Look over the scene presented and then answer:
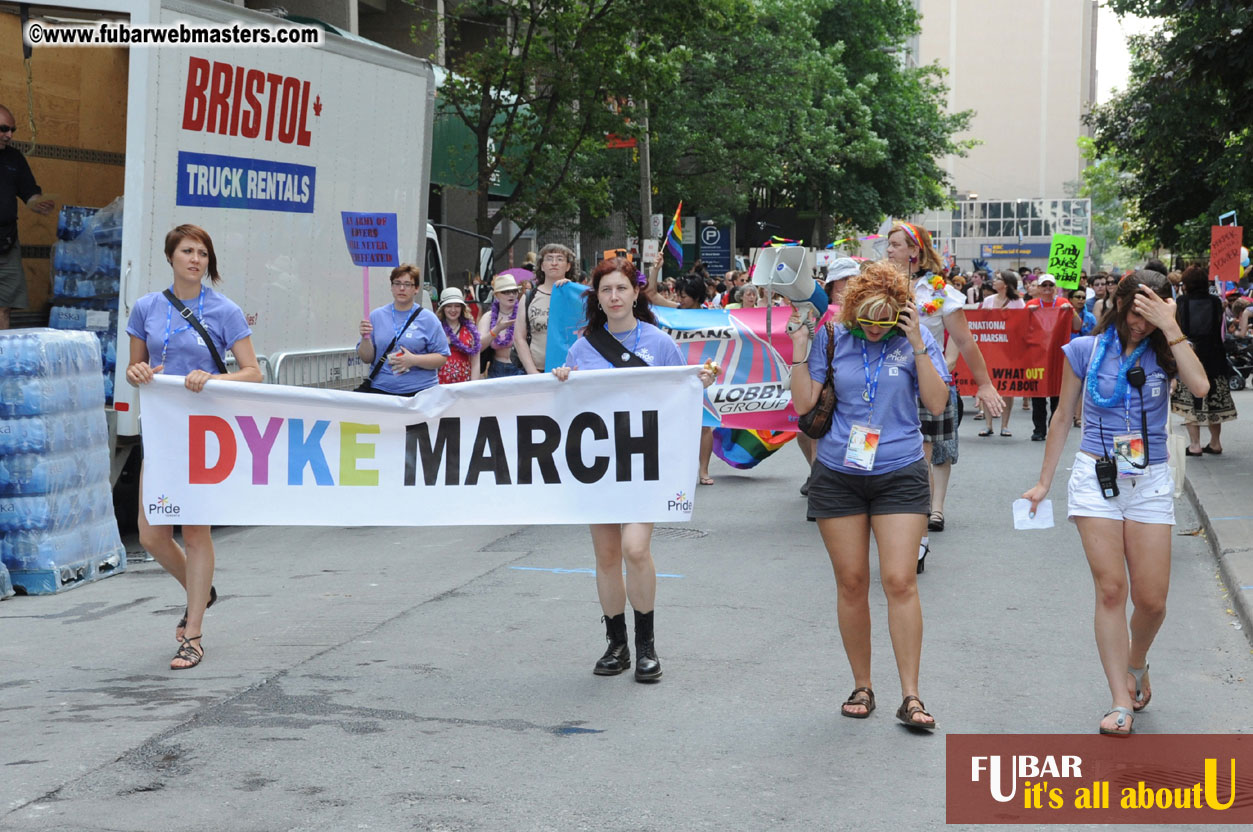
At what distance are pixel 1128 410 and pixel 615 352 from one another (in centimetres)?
222

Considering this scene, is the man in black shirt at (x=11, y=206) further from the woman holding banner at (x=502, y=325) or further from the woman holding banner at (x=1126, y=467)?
the woman holding banner at (x=1126, y=467)

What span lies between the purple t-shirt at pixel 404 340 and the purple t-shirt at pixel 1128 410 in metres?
5.33

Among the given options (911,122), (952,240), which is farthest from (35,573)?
(952,240)

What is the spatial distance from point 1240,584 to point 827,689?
127 inches

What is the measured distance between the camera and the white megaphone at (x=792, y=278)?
8297 mm

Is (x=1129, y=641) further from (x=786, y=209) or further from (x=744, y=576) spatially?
(x=786, y=209)

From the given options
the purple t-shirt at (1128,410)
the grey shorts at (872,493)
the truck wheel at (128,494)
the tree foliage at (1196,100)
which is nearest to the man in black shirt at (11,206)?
the truck wheel at (128,494)

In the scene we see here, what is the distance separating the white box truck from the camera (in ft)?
30.1

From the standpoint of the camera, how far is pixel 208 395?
6668mm

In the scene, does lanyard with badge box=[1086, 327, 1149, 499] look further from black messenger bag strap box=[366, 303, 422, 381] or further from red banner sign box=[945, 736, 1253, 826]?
black messenger bag strap box=[366, 303, 422, 381]

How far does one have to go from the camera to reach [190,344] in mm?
6625

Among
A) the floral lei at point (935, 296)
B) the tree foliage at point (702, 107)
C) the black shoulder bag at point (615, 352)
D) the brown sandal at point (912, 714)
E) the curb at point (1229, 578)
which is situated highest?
the tree foliage at point (702, 107)

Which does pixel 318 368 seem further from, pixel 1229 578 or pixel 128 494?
pixel 1229 578

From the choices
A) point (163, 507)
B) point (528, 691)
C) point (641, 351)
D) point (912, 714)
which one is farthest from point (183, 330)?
point (912, 714)
